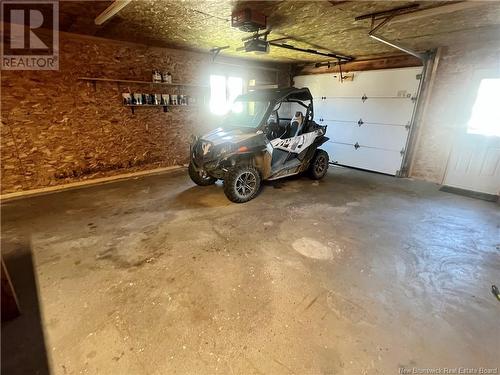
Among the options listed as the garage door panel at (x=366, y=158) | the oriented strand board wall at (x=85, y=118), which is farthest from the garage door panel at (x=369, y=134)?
the oriented strand board wall at (x=85, y=118)

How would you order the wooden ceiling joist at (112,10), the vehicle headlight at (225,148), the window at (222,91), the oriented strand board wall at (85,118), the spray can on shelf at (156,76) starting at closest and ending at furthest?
the wooden ceiling joist at (112,10)
the vehicle headlight at (225,148)
the oriented strand board wall at (85,118)
the spray can on shelf at (156,76)
the window at (222,91)

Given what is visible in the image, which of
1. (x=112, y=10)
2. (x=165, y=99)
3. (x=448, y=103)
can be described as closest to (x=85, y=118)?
(x=165, y=99)

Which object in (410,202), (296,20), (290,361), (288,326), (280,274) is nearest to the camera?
(290,361)

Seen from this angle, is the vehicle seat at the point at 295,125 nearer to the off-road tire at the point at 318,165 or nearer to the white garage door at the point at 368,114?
the off-road tire at the point at 318,165

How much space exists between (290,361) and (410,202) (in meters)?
Result: 3.45

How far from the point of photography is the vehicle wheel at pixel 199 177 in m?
4.18

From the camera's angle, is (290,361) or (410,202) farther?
(410,202)

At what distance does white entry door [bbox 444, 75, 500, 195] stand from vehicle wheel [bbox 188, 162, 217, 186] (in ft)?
15.2

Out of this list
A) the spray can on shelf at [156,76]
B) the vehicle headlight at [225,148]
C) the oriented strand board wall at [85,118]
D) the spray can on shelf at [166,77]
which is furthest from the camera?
the spray can on shelf at [166,77]

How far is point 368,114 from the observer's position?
566 cm

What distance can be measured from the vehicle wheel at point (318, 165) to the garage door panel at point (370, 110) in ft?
5.64

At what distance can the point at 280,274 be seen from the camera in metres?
2.13

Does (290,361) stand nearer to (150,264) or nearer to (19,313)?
(150,264)

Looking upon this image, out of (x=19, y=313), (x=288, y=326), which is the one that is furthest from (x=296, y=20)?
(x=19, y=313)
